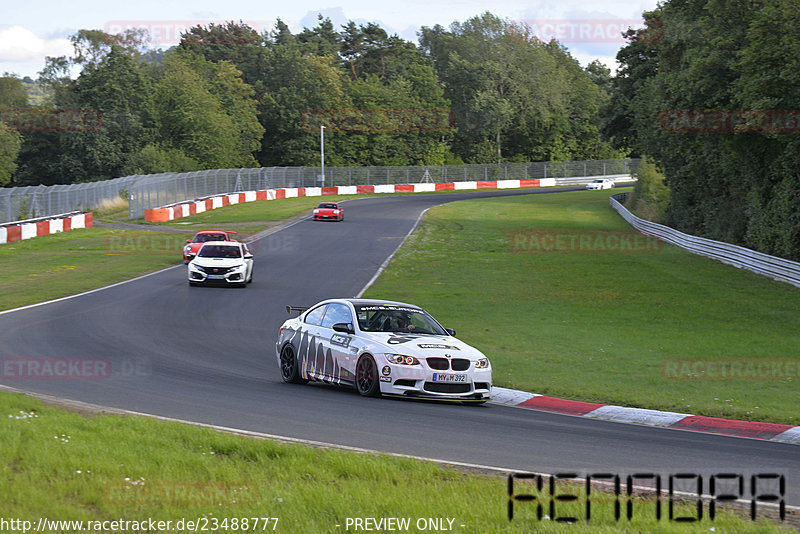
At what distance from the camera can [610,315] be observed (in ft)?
76.6

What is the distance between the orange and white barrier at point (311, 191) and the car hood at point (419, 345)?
44.4 m

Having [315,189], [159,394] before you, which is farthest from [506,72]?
[159,394]

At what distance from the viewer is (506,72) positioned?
122812 millimetres

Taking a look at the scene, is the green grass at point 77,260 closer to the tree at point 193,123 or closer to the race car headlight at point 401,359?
the race car headlight at point 401,359

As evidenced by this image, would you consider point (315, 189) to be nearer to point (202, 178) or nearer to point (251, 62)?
point (202, 178)

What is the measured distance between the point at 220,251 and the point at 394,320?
16709mm

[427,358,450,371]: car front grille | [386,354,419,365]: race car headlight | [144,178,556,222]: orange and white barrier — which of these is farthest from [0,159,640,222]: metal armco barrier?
[427,358,450,371]: car front grille

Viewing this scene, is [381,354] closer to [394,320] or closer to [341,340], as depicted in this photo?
[341,340]

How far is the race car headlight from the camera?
41.4ft

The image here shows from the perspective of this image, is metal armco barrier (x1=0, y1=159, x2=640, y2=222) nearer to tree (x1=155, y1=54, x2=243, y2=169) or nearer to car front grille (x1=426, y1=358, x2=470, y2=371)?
tree (x1=155, y1=54, x2=243, y2=169)

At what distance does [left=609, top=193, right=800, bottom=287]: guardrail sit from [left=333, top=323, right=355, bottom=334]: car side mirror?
20.3m

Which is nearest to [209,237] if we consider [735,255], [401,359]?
[735,255]

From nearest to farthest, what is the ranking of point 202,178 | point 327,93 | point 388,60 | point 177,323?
point 177,323 → point 202,178 → point 327,93 → point 388,60

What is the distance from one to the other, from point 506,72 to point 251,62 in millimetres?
34570
